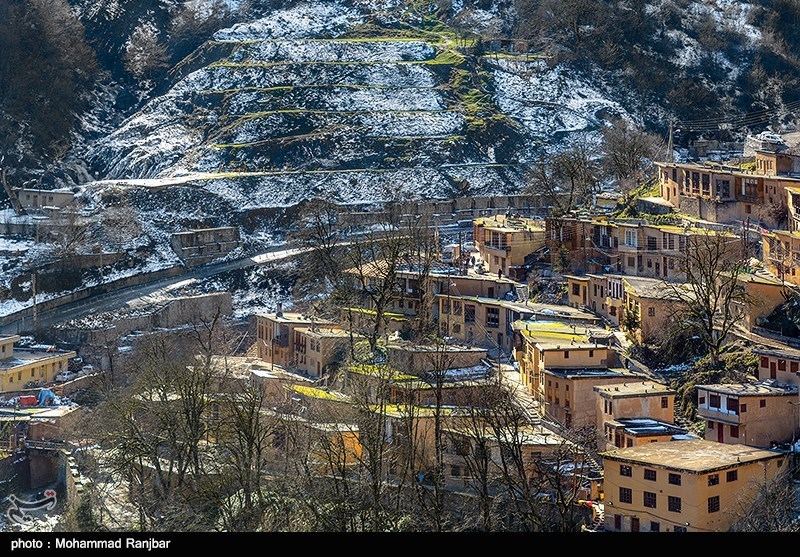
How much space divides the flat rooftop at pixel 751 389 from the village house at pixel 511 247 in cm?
1777

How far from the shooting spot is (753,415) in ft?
124

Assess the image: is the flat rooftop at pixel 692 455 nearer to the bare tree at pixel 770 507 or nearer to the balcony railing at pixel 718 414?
the bare tree at pixel 770 507

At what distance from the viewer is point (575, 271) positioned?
182 feet

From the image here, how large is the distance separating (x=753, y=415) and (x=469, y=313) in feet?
52.8

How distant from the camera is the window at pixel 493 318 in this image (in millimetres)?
51206

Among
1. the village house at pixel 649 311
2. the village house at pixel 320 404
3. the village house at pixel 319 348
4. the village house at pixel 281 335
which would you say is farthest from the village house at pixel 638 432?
the village house at pixel 281 335

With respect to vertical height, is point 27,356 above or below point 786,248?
below

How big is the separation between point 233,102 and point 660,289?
1642 inches

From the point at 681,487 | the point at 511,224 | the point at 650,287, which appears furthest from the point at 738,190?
the point at 681,487

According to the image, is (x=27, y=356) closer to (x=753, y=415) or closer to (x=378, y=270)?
(x=378, y=270)

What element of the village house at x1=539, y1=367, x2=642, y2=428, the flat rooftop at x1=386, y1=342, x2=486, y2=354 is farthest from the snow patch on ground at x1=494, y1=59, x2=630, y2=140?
the village house at x1=539, y1=367, x2=642, y2=428

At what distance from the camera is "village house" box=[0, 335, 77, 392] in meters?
53.9
